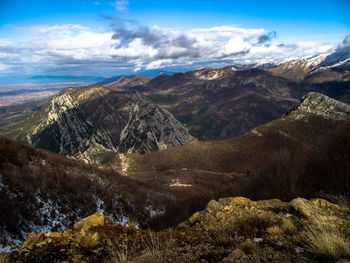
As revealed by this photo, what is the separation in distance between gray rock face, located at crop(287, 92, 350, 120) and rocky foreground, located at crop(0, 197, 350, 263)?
96.5 meters

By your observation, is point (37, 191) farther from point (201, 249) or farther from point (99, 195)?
point (201, 249)

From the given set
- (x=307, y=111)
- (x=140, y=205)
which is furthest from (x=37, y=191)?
(x=307, y=111)

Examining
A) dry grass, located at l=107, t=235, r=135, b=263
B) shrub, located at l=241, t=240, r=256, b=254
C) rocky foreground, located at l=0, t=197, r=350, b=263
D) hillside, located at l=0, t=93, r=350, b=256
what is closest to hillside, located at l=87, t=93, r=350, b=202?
hillside, located at l=0, t=93, r=350, b=256

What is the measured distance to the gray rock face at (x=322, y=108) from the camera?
8206cm

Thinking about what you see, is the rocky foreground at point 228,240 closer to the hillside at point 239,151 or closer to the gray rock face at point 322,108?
the hillside at point 239,151

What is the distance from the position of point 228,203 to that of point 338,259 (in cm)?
491

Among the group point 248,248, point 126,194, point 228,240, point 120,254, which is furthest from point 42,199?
point 248,248

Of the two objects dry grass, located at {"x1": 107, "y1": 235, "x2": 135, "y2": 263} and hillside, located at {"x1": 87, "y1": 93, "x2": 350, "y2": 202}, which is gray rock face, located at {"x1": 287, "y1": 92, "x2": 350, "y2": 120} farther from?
dry grass, located at {"x1": 107, "y1": 235, "x2": 135, "y2": 263}

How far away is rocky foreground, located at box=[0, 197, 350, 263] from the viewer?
3451 mm

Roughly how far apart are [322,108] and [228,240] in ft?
375

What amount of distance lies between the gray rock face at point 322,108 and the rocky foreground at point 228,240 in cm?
9655

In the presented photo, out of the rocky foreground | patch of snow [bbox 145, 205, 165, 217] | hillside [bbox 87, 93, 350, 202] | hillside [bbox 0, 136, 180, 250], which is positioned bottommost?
hillside [bbox 87, 93, 350, 202]

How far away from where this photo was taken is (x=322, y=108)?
92.6 meters

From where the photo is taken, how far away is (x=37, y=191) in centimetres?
1382
